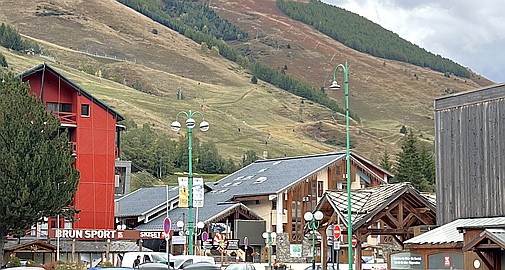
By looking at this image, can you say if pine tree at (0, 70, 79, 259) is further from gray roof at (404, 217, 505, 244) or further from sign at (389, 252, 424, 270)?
gray roof at (404, 217, 505, 244)

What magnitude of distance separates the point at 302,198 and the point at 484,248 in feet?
160

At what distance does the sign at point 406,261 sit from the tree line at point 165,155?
92.2 meters

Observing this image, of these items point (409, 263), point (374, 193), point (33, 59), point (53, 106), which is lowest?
point (409, 263)

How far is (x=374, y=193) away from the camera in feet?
132

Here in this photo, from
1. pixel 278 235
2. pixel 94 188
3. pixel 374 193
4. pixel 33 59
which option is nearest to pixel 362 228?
pixel 374 193

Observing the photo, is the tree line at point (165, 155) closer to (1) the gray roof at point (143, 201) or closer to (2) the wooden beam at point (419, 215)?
(1) the gray roof at point (143, 201)

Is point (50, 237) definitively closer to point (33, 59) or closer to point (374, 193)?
point (374, 193)

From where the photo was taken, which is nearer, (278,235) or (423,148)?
(278,235)

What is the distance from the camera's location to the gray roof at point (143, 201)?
78.9m

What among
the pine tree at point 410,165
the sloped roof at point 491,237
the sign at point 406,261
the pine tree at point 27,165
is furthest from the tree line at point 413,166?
the sloped roof at point 491,237

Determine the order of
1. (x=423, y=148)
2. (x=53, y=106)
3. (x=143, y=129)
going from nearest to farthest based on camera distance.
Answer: (x=53, y=106)
(x=423, y=148)
(x=143, y=129)

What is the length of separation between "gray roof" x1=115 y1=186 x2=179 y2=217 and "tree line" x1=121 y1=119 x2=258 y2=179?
37.1m

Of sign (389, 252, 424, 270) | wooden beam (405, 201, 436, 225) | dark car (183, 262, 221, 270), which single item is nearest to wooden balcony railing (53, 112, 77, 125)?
dark car (183, 262, 221, 270)

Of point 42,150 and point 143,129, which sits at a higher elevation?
point 143,129
